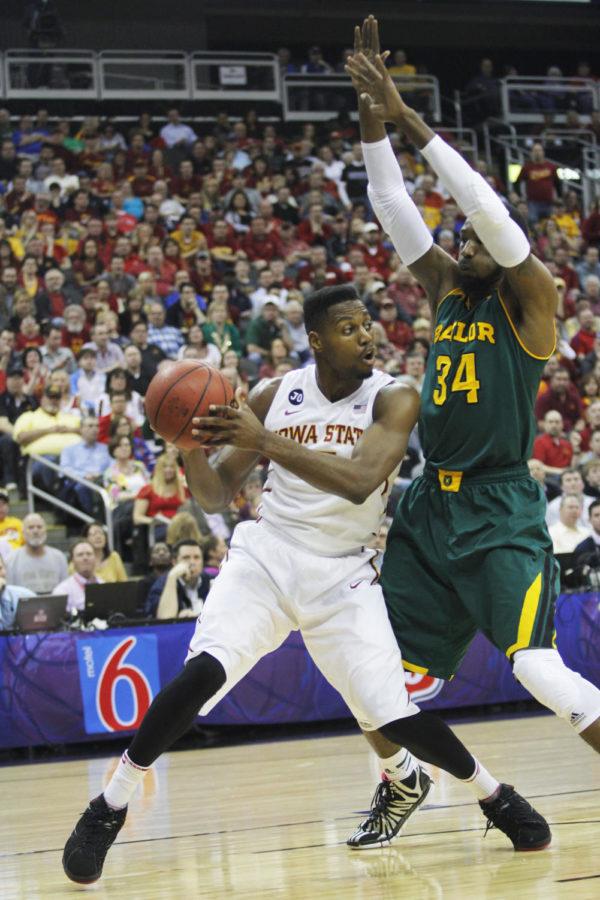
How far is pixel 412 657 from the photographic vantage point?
477 centimetres

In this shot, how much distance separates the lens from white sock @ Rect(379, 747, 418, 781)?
499 cm

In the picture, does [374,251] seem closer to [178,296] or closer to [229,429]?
[178,296]

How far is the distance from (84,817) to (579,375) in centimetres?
1162

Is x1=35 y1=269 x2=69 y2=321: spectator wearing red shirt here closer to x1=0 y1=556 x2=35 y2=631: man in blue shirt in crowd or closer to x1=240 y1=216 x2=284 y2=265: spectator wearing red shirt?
x1=240 y1=216 x2=284 y2=265: spectator wearing red shirt

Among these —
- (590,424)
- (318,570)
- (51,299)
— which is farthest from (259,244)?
(318,570)

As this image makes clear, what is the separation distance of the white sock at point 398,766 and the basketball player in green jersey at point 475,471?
0.01 metres

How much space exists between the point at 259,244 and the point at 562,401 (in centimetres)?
454

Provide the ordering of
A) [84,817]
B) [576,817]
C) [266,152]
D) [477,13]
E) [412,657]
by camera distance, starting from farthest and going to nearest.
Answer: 1. [477,13]
2. [266,152]
3. [576,817]
4. [412,657]
5. [84,817]

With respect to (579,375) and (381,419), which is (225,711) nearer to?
(381,419)

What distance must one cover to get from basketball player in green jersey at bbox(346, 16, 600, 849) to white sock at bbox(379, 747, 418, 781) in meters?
0.01

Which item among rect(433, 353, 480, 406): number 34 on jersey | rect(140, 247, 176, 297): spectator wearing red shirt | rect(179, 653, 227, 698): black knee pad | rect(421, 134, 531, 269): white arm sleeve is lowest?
rect(179, 653, 227, 698): black knee pad

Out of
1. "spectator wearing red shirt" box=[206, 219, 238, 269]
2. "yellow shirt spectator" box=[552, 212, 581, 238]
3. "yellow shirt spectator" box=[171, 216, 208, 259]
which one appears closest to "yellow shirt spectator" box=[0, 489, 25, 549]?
"yellow shirt spectator" box=[171, 216, 208, 259]

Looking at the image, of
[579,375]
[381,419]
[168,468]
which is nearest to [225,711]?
[168,468]

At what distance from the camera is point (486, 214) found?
4367 millimetres
